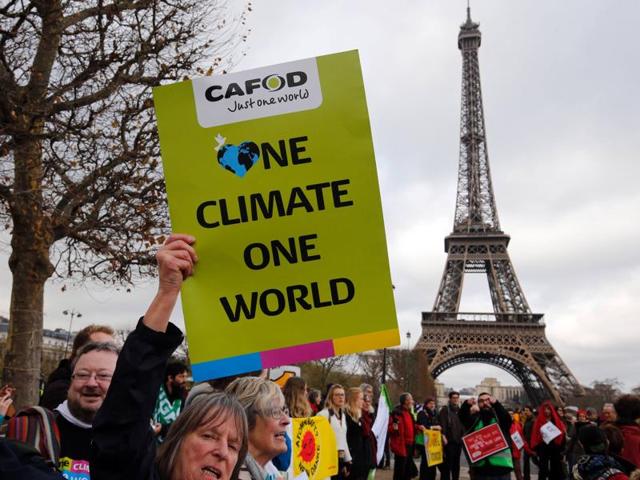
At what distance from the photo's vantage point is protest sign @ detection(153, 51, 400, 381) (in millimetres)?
2338

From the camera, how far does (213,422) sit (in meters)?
2.17

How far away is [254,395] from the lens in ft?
10.1

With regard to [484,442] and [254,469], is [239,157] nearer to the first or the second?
[254,469]

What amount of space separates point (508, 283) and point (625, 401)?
147 feet

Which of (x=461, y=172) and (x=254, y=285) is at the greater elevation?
(x=461, y=172)

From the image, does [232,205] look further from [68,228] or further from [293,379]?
[68,228]

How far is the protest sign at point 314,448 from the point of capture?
5352 millimetres

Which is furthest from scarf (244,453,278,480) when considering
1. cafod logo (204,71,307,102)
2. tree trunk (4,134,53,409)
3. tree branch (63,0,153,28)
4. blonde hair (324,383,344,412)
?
tree branch (63,0,153,28)

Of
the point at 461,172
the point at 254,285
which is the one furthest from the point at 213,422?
the point at 461,172

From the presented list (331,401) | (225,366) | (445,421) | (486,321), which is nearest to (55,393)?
(225,366)

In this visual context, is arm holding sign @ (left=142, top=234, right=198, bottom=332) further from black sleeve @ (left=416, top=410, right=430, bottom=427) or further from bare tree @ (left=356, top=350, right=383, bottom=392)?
bare tree @ (left=356, top=350, right=383, bottom=392)

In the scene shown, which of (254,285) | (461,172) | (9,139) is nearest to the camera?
(254,285)

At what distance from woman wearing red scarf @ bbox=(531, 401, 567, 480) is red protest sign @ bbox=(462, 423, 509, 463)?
2780 mm

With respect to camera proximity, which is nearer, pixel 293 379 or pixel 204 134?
pixel 204 134
